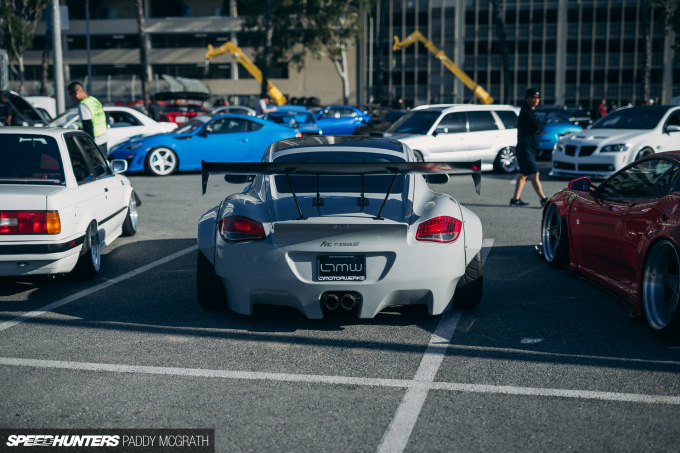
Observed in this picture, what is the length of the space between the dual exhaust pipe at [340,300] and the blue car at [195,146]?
42.3 feet

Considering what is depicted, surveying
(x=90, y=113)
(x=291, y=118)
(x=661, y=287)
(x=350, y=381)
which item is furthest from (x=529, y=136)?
(x=291, y=118)


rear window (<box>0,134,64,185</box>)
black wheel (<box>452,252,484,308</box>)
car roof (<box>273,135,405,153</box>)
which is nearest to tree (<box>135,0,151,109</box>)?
rear window (<box>0,134,64,185</box>)

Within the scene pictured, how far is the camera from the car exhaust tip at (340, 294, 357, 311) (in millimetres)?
5254

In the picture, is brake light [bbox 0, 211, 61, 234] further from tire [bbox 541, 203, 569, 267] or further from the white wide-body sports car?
tire [bbox 541, 203, 569, 267]

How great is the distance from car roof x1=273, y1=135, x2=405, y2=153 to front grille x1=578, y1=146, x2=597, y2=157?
974cm

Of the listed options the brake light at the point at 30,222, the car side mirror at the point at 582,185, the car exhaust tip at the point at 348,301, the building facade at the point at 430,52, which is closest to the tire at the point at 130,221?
the brake light at the point at 30,222

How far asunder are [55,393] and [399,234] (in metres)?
2.34

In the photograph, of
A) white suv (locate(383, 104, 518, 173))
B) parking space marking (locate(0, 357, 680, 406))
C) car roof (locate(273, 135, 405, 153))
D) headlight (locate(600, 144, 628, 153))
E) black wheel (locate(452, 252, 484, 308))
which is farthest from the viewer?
white suv (locate(383, 104, 518, 173))

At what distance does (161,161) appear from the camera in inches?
699

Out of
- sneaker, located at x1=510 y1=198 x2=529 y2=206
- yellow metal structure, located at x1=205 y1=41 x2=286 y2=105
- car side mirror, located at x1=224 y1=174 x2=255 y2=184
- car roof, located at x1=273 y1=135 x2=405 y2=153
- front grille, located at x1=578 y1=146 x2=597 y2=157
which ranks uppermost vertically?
yellow metal structure, located at x1=205 y1=41 x2=286 y2=105

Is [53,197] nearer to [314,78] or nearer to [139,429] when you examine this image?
[139,429]

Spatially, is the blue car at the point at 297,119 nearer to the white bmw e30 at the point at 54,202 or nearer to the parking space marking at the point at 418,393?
the white bmw e30 at the point at 54,202

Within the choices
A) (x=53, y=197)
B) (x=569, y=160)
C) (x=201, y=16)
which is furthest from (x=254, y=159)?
(x=201, y=16)

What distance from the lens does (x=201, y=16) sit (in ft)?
234
